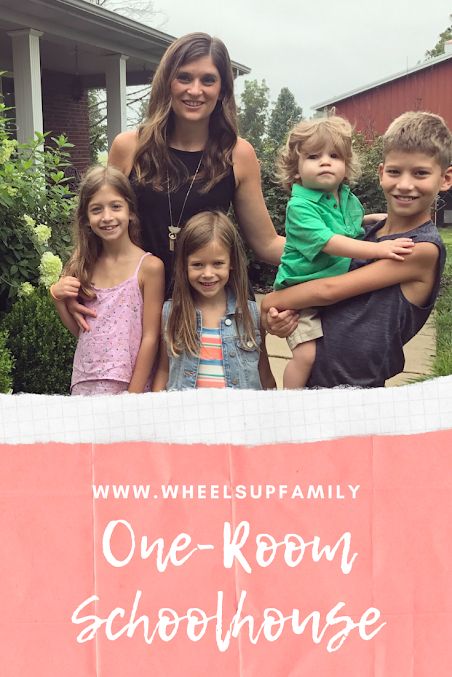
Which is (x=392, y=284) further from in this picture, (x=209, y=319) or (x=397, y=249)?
(x=209, y=319)

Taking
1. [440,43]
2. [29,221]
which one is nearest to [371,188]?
[29,221]

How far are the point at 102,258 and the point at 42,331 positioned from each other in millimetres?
1754

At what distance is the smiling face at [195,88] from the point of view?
2.02m

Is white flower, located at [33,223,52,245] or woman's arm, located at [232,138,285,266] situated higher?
white flower, located at [33,223,52,245]

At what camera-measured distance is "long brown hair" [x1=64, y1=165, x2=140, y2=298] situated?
2.06m

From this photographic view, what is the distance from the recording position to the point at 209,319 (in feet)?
6.56

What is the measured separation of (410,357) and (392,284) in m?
4.14

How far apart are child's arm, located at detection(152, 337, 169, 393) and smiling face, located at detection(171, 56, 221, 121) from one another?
0.67 metres

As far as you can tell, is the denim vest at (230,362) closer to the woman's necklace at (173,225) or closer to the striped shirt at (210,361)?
the striped shirt at (210,361)

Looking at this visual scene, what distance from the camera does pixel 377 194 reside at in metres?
9.14

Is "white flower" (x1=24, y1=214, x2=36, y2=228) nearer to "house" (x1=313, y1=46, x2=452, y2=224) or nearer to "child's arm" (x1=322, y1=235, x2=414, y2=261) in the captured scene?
"child's arm" (x1=322, y1=235, x2=414, y2=261)

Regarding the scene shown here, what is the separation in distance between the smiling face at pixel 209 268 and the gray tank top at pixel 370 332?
359mm

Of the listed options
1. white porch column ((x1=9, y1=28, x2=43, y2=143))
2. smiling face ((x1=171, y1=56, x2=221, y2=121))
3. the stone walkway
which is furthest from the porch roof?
smiling face ((x1=171, y1=56, x2=221, y2=121))

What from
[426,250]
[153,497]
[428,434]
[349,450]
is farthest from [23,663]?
[426,250]
